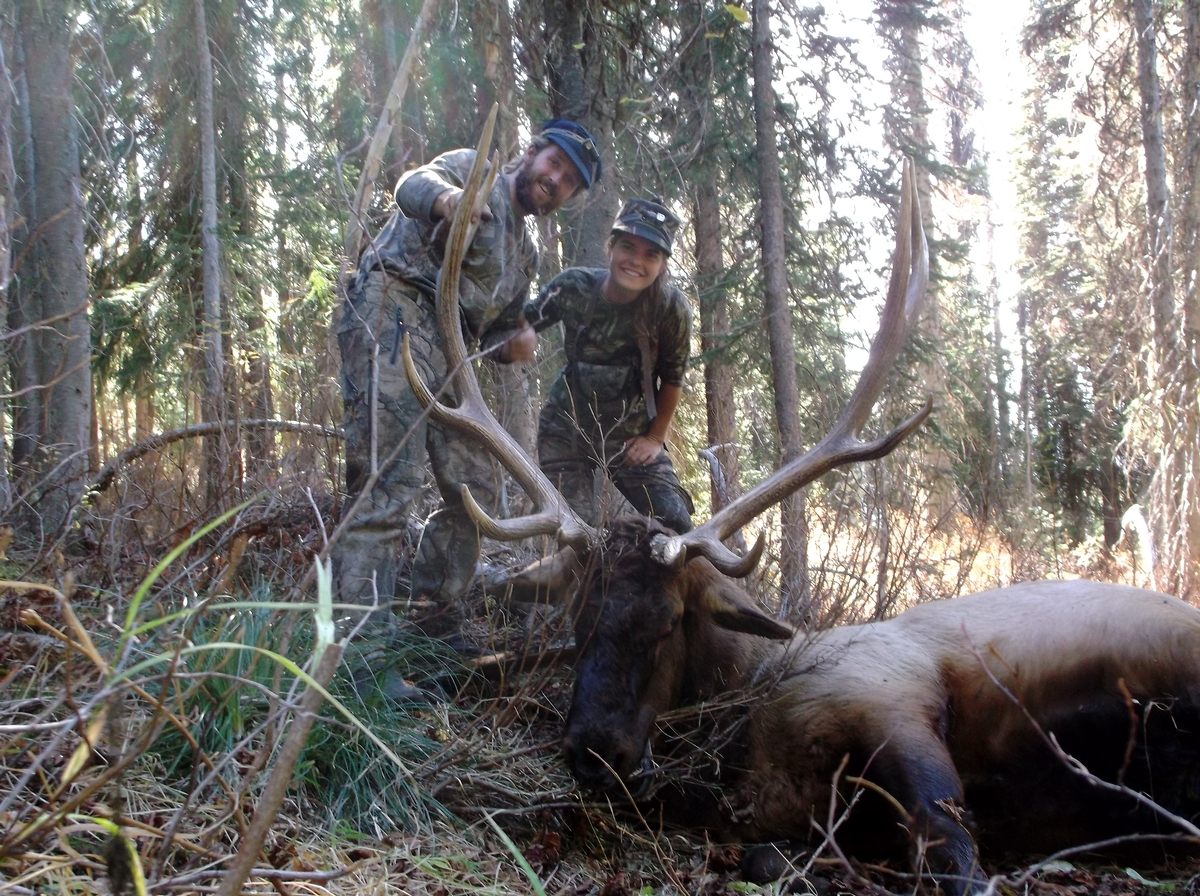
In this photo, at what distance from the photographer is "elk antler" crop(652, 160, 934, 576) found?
13.6 feet

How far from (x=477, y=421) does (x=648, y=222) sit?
162 centimetres

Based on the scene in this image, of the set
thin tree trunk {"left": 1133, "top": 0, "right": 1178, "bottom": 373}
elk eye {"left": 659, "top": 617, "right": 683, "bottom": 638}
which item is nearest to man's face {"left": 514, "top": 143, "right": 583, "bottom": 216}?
elk eye {"left": 659, "top": 617, "right": 683, "bottom": 638}

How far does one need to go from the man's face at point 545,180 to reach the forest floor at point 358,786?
2360mm

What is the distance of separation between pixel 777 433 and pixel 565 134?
5.07 m

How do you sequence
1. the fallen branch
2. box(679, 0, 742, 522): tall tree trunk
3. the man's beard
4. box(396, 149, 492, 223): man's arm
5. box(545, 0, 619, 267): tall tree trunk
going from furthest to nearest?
box(679, 0, 742, 522): tall tree trunk < box(545, 0, 619, 267): tall tree trunk < the fallen branch < the man's beard < box(396, 149, 492, 223): man's arm

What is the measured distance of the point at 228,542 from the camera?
4367mm

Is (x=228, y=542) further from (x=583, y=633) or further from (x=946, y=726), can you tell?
(x=946, y=726)

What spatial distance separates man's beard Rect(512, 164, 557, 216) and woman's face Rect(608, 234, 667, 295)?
1.46 feet

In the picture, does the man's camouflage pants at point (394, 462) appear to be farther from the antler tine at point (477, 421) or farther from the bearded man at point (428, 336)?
the antler tine at point (477, 421)

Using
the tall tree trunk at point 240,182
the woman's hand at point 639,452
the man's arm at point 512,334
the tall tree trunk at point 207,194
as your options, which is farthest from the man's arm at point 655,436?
the tall tree trunk at point 240,182

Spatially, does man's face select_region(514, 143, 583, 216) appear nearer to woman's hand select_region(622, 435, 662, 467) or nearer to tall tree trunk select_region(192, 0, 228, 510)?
woman's hand select_region(622, 435, 662, 467)

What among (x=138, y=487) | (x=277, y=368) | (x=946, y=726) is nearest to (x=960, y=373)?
(x=277, y=368)

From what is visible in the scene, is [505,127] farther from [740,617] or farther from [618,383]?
[740,617]

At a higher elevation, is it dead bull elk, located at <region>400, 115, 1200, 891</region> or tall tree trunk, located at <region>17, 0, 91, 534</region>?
tall tree trunk, located at <region>17, 0, 91, 534</region>
